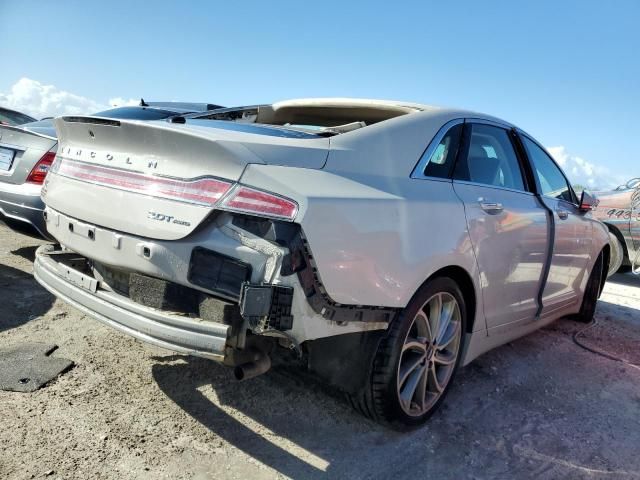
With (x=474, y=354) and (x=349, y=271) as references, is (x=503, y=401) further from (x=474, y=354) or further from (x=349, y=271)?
(x=349, y=271)

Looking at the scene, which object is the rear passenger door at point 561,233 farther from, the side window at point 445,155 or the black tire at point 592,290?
the side window at point 445,155

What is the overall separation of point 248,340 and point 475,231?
56.0 inches

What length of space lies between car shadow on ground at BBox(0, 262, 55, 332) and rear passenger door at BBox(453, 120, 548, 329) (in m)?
3.02

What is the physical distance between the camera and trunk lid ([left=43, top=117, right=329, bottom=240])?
2.09m

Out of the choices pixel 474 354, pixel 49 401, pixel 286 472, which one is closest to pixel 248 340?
pixel 286 472

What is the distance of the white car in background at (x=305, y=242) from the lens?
202cm

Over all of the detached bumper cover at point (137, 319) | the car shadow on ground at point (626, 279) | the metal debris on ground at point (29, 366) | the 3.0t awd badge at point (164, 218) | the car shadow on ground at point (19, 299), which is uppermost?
the 3.0t awd badge at point (164, 218)

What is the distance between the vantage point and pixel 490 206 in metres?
3.03

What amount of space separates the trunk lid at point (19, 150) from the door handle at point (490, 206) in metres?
3.76

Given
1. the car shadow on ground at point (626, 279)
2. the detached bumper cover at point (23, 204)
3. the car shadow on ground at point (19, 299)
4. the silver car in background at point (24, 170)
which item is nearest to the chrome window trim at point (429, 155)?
the car shadow on ground at point (19, 299)

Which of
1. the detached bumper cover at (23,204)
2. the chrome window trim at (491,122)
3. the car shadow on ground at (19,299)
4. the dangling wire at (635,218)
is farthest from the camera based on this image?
the dangling wire at (635,218)

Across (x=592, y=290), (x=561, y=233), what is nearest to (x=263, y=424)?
(x=561, y=233)

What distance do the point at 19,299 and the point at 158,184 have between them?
95.9 inches

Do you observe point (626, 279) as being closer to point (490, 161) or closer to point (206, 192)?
point (490, 161)
